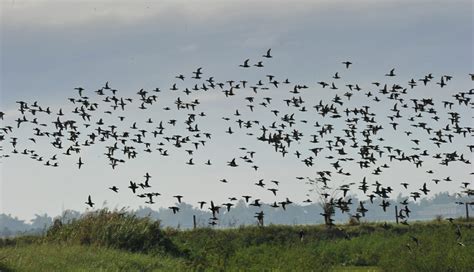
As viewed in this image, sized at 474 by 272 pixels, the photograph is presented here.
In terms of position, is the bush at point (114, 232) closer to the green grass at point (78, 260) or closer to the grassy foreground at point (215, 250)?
the grassy foreground at point (215, 250)

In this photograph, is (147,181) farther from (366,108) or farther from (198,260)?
(366,108)

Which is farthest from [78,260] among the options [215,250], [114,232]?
[114,232]

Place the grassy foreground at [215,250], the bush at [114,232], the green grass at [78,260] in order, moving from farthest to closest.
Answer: the bush at [114,232] < the grassy foreground at [215,250] < the green grass at [78,260]

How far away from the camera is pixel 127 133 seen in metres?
48.9

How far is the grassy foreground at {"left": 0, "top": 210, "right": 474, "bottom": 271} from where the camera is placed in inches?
1176

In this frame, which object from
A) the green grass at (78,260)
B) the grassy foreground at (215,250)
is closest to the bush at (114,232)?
the grassy foreground at (215,250)

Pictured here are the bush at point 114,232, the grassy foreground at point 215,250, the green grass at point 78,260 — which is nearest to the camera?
the green grass at point 78,260

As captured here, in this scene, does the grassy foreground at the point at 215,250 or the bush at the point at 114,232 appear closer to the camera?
the grassy foreground at the point at 215,250

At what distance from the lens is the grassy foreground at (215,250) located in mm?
29859

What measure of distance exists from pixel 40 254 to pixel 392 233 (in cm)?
2724

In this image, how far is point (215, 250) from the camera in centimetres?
3356

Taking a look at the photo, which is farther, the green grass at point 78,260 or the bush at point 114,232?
the bush at point 114,232

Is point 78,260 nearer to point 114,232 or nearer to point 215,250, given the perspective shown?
point 215,250

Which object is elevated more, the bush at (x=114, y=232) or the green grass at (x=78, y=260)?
the bush at (x=114, y=232)
